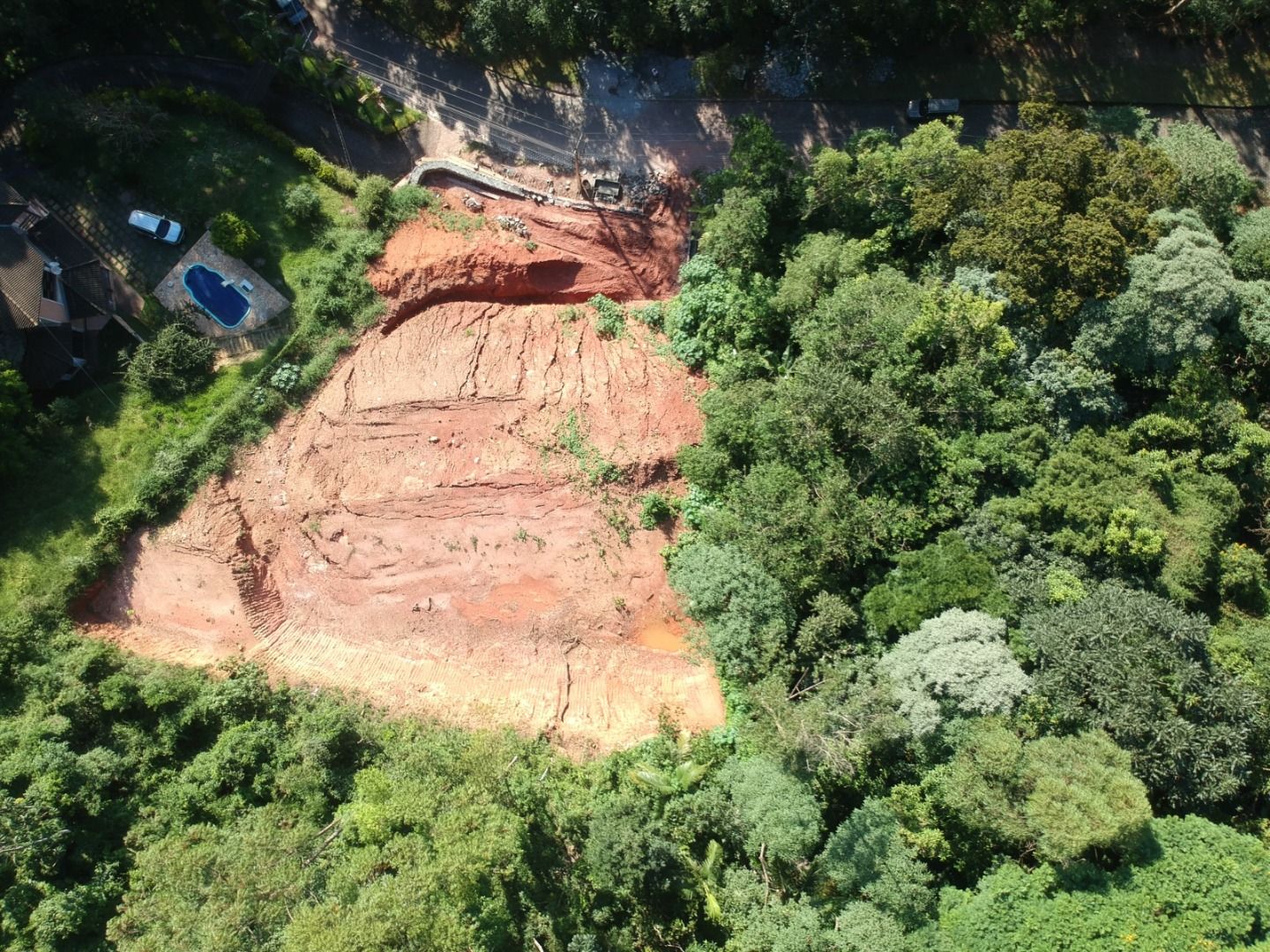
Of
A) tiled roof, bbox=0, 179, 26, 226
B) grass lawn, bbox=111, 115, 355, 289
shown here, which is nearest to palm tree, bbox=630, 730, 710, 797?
grass lawn, bbox=111, 115, 355, 289

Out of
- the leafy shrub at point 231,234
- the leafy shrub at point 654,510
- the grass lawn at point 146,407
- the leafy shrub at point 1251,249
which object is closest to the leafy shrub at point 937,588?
the leafy shrub at point 654,510

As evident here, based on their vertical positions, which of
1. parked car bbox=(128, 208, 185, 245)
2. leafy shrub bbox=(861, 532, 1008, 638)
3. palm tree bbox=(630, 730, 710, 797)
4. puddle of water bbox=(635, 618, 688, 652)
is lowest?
palm tree bbox=(630, 730, 710, 797)

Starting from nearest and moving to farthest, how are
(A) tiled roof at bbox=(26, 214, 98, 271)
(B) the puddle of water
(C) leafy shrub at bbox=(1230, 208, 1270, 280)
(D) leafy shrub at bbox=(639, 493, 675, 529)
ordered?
(C) leafy shrub at bbox=(1230, 208, 1270, 280), (B) the puddle of water, (A) tiled roof at bbox=(26, 214, 98, 271), (D) leafy shrub at bbox=(639, 493, 675, 529)

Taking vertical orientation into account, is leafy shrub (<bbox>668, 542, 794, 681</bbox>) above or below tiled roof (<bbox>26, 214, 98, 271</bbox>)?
below

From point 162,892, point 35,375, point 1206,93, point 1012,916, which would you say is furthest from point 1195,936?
point 35,375

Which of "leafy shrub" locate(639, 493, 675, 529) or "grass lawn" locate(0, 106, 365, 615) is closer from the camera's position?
"grass lawn" locate(0, 106, 365, 615)

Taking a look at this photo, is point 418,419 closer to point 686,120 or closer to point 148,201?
point 148,201

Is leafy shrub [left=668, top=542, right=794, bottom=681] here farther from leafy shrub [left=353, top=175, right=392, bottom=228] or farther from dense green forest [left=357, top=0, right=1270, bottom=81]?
dense green forest [left=357, top=0, right=1270, bottom=81]
